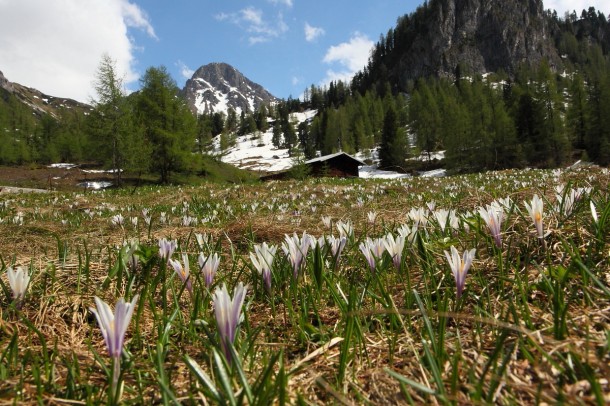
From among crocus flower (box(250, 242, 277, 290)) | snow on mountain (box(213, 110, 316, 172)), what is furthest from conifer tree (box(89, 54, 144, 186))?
snow on mountain (box(213, 110, 316, 172))

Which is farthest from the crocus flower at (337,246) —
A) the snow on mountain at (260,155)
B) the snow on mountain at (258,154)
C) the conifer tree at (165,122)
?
the snow on mountain at (258,154)

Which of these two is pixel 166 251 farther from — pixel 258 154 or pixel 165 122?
pixel 258 154

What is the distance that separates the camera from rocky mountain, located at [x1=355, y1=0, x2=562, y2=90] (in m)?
137

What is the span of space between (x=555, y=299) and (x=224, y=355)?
2.94 ft

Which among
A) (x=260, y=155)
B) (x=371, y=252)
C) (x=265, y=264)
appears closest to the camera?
(x=265, y=264)

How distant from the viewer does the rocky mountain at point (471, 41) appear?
5394 inches

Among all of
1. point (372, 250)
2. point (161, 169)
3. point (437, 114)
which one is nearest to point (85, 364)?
point (372, 250)

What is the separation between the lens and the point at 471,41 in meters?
144

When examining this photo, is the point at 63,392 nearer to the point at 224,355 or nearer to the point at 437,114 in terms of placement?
the point at 224,355

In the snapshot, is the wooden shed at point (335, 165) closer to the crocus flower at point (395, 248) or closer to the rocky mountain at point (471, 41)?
the crocus flower at point (395, 248)

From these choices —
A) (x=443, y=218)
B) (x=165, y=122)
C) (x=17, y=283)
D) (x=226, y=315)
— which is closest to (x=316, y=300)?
(x=226, y=315)

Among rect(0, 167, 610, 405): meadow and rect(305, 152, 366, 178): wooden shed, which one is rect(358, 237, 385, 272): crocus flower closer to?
rect(0, 167, 610, 405): meadow

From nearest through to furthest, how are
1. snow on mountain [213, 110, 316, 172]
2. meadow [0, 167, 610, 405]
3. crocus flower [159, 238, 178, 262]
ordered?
meadow [0, 167, 610, 405] < crocus flower [159, 238, 178, 262] < snow on mountain [213, 110, 316, 172]

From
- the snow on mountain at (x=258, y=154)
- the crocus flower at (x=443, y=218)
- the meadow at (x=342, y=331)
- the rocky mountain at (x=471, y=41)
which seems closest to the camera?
the meadow at (x=342, y=331)
